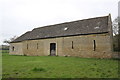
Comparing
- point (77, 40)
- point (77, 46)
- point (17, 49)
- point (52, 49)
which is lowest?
point (17, 49)

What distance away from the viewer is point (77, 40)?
25562 mm

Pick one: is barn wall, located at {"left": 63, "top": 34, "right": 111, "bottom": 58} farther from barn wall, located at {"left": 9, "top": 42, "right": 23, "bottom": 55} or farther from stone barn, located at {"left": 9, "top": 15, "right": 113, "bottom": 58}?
barn wall, located at {"left": 9, "top": 42, "right": 23, "bottom": 55}

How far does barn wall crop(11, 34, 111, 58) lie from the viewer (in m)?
22.4

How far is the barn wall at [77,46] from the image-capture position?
22375 mm

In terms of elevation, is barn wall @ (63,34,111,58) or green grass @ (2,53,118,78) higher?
barn wall @ (63,34,111,58)

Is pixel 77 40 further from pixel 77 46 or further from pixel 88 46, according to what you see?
pixel 88 46

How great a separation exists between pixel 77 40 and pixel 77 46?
1.11 meters

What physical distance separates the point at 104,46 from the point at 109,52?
3.97 feet

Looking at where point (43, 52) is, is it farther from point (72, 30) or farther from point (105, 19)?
point (105, 19)

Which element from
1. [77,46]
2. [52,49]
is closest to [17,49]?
[52,49]

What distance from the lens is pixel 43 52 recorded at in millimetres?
31094

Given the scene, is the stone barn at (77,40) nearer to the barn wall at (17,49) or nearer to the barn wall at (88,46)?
the barn wall at (88,46)

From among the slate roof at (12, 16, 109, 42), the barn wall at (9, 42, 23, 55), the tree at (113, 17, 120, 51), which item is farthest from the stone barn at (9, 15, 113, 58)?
the tree at (113, 17, 120, 51)

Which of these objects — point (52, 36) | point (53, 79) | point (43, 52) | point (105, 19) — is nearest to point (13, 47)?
point (43, 52)
